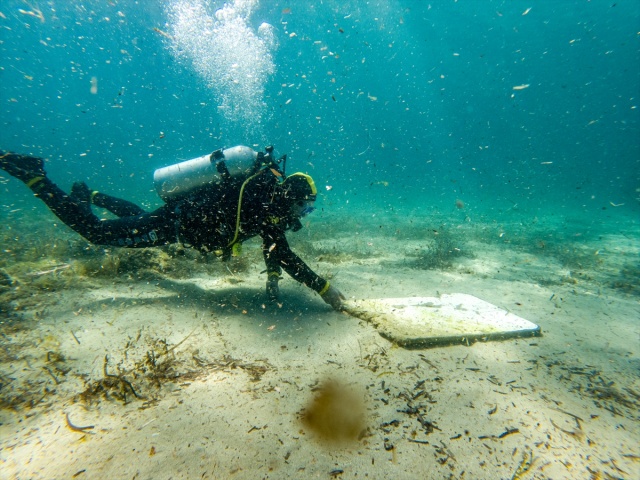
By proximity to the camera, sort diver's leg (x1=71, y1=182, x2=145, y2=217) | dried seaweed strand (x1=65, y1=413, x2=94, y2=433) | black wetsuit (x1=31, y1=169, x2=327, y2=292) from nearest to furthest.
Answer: dried seaweed strand (x1=65, y1=413, x2=94, y2=433) → black wetsuit (x1=31, y1=169, x2=327, y2=292) → diver's leg (x1=71, y1=182, x2=145, y2=217)

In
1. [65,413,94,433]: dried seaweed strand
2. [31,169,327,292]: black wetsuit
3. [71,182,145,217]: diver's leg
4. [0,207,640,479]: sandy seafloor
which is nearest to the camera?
[0,207,640,479]: sandy seafloor

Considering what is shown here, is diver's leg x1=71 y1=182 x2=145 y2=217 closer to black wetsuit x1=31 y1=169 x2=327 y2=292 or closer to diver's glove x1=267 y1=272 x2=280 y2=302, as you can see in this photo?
black wetsuit x1=31 y1=169 x2=327 y2=292

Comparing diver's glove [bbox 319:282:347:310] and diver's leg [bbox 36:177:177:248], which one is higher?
diver's leg [bbox 36:177:177:248]

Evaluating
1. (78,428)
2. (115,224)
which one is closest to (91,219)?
(115,224)

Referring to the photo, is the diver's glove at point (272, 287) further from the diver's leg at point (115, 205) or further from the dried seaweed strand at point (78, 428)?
the diver's leg at point (115, 205)

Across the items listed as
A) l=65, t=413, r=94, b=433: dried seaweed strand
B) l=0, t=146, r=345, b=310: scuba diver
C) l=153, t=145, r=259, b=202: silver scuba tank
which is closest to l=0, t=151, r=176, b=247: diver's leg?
l=0, t=146, r=345, b=310: scuba diver

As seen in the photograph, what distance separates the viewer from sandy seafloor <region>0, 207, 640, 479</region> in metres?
1.85

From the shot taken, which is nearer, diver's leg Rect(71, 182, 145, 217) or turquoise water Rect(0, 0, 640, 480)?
turquoise water Rect(0, 0, 640, 480)

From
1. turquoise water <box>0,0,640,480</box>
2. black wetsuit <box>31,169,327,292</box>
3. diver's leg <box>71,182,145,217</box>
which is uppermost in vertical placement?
diver's leg <box>71,182,145,217</box>

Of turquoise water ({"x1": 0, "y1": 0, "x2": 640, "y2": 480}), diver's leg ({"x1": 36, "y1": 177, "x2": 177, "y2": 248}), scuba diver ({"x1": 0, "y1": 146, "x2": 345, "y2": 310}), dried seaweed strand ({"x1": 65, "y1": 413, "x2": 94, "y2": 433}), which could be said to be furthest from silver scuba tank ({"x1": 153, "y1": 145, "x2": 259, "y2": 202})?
dried seaweed strand ({"x1": 65, "y1": 413, "x2": 94, "y2": 433})

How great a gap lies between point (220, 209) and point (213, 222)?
25 cm

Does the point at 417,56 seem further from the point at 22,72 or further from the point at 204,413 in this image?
the point at 22,72

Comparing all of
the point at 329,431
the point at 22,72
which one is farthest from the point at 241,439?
the point at 22,72

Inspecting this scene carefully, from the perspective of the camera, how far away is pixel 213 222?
453 cm
